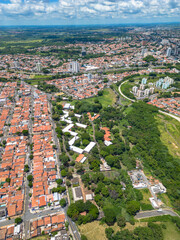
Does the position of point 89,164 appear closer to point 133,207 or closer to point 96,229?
point 133,207

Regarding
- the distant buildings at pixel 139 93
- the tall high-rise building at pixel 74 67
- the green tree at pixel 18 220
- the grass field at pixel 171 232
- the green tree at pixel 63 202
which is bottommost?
the grass field at pixel 171 232

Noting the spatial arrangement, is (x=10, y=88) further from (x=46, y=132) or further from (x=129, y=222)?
(x=129, y=222)

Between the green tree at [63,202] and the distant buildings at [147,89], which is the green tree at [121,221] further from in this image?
the distant buildings at [147,89]

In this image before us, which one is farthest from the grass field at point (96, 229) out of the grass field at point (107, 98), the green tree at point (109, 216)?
the grass field at point (107, 98)

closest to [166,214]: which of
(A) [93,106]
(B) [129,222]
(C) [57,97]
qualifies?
(B) [129,222]

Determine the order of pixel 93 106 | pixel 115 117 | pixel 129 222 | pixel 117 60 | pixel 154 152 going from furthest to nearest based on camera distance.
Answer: pixel 117 60 < pixel 93 106 < pixel 115 117 < pixel 154 152 < pixel 129 222

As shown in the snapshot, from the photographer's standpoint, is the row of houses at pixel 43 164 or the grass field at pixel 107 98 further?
the grass field at pixel 107 98

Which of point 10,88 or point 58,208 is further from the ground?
point 10,88
